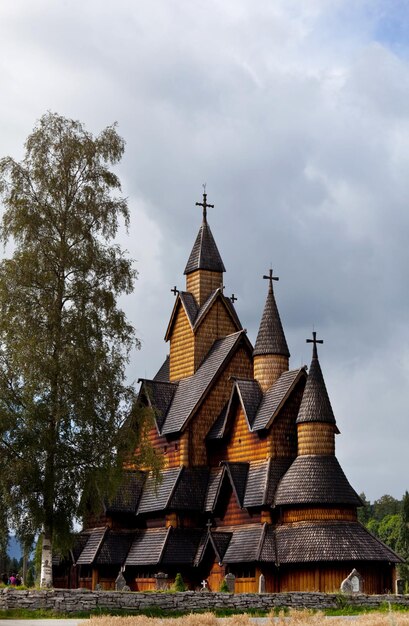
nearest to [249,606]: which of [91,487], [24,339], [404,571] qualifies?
[91,487]

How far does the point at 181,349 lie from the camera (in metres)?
48.7

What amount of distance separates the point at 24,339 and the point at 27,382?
1.31 m

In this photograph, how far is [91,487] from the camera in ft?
102

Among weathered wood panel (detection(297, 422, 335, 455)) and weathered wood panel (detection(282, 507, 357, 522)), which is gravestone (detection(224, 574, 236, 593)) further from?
weathered wood panel (detection(297, 422, 335, 455))

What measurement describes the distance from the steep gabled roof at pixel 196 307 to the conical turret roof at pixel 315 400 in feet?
25.9

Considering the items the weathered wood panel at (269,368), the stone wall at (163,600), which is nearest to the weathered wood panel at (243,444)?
the weathered wood panel at (269,368)

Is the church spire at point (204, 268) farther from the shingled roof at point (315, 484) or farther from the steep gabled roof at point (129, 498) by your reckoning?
the shingled roof at point (315, 484)

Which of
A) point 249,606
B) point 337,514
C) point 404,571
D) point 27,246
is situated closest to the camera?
point 249,606

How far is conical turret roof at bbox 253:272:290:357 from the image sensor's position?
44531 millimetres

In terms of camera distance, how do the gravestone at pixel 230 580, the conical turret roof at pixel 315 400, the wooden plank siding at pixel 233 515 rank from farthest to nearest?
the wooden plank siding at pixel 233 515 < the conical turret roof at pixel 315 400 < the gravestone at pixel 230 580

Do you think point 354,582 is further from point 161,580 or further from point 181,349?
point 181,349

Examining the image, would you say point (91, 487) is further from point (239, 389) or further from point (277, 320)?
point (277, 320)

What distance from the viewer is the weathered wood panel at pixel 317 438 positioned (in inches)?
1570

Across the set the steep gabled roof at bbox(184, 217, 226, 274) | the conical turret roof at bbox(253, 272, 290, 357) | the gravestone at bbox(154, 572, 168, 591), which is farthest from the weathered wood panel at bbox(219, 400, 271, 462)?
the steep gabled roof at bbox(184, 217, 226, 274)
